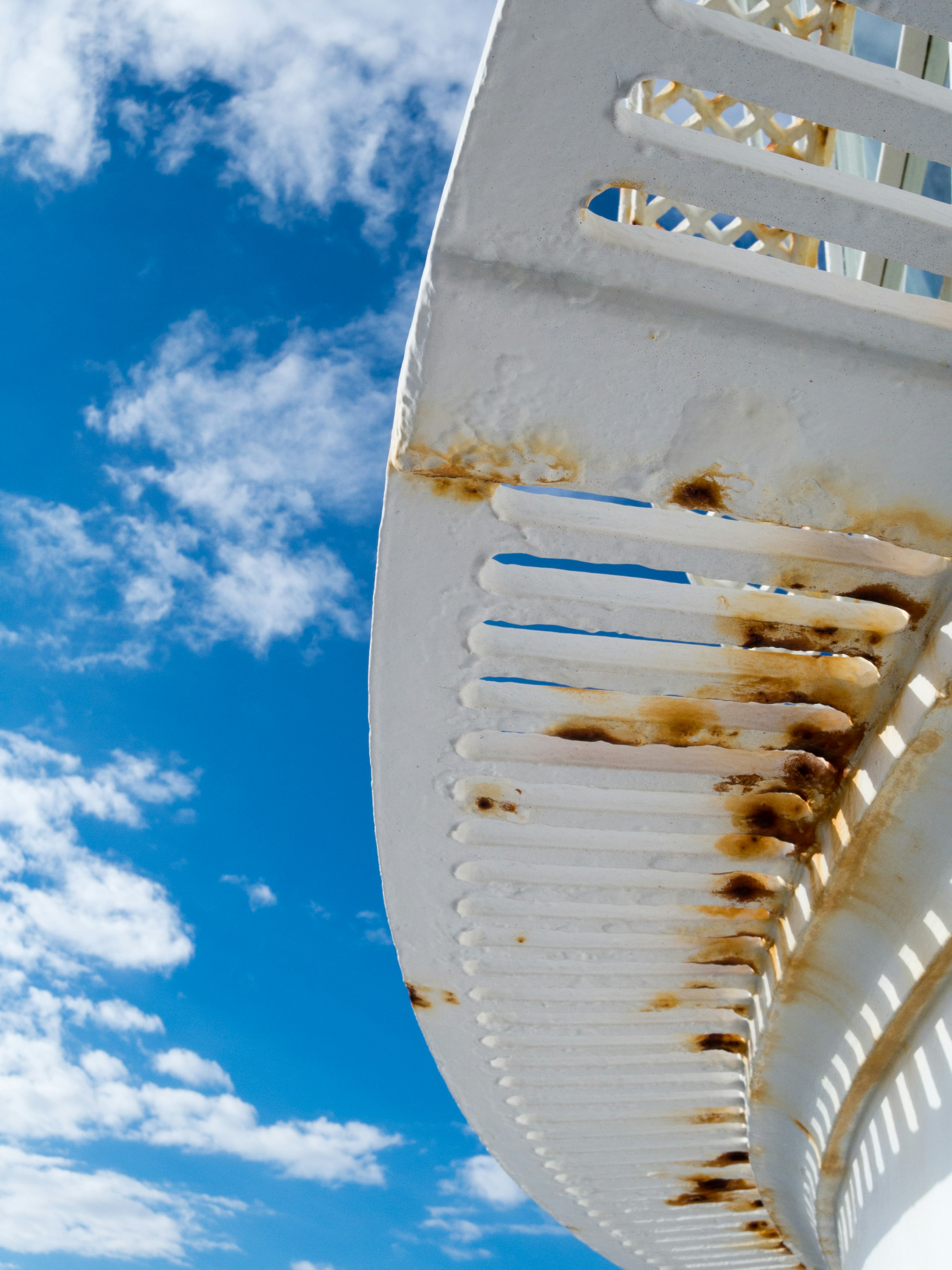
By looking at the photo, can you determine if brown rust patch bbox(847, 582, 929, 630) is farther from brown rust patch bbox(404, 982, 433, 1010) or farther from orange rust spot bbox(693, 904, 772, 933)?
brown rust patch bbox(404, 982, 433, 1010)

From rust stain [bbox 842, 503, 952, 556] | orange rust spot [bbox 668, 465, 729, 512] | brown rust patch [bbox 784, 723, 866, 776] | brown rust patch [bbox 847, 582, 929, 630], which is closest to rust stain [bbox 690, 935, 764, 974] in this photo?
brown rust patch [bbox 784, 723, 866, 776]

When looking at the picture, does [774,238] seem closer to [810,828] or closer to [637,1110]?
[810,828]

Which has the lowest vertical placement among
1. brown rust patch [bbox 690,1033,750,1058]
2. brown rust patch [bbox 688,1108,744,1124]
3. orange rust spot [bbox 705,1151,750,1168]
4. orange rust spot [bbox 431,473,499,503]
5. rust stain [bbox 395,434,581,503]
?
orange rust spot [bbox 705,1151,750,1168]

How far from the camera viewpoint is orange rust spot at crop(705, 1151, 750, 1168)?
6.70m

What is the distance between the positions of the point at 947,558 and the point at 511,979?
11.3ft

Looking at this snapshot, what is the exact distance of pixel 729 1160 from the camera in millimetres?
6777

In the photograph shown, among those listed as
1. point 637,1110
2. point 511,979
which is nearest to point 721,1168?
point 637,1110

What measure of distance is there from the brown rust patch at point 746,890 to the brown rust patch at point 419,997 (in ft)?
6.34

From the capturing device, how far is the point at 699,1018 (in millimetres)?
5484

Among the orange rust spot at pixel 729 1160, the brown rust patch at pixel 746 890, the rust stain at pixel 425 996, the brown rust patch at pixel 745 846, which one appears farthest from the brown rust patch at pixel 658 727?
the orange rust spot at pixel 729 1160

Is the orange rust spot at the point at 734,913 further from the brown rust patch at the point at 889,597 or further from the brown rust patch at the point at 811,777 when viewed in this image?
the brown rust patch at the point at 889,597

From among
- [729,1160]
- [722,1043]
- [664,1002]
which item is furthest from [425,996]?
[729,1160]

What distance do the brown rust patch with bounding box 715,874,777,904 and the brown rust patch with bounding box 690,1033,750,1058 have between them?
1420 millimetres

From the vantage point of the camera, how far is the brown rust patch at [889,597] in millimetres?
3260
